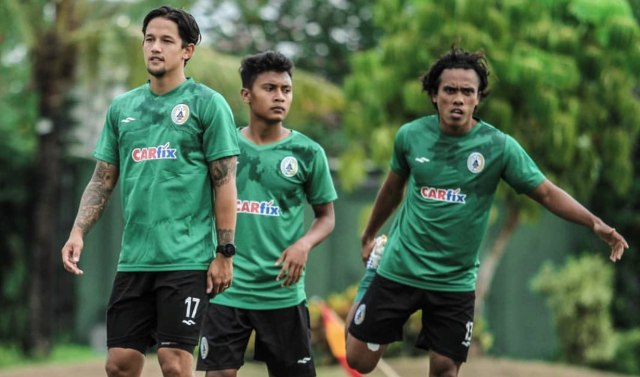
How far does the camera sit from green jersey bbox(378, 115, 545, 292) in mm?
7012

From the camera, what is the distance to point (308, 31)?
25.7 metres

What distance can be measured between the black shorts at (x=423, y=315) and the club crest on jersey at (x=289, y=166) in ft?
2.72

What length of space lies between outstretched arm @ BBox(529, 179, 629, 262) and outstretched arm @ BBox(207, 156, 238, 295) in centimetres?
188

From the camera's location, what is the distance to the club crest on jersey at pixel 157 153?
5855mm

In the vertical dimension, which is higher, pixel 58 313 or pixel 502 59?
pixel 502 59

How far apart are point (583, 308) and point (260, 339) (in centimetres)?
925

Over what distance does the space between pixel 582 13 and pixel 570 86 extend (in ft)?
2.80

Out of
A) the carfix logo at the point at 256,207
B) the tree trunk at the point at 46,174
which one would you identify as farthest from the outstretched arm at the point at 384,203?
the tree trunk at the point at 46,174

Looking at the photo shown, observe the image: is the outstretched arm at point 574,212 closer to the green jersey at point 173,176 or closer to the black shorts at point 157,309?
the green jersey at point 173,176

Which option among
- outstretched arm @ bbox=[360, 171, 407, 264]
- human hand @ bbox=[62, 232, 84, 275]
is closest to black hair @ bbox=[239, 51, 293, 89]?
outstretched arm @ bbox=[360, 171, 407, 264]

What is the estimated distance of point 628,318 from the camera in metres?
16.8

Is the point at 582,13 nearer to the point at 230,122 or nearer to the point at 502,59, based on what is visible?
the point at 502,59

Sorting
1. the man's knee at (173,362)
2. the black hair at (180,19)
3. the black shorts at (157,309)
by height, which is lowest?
the man's knee at (173,362)


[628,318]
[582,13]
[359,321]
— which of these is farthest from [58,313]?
[359,321]
